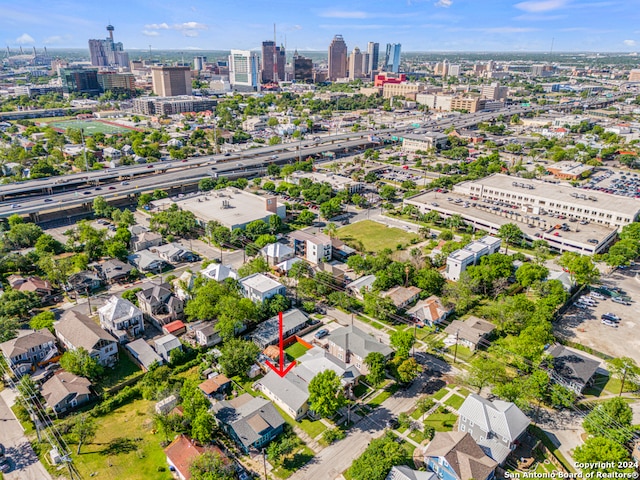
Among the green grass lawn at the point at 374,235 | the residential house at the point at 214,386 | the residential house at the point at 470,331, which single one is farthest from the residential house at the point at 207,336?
Result: the green grass lawn at the point at 374,235

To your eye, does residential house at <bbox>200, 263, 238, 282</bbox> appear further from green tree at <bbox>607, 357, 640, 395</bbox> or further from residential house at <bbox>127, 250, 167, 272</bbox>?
green tree at <bbox>607, 357, 640, 395</bbox>

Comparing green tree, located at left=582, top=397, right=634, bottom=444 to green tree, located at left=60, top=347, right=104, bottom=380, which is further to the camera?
green tree, located at left=60, top=347, right=104, bottom=380

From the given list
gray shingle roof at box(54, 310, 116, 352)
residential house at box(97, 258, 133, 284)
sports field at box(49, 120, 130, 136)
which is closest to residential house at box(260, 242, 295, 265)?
residential house at box(97, 258, 133, 284)

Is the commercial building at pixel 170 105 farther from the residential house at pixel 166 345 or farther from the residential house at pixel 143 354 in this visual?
the residential house at pixel 166 345

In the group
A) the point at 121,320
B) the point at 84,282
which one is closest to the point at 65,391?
the point at 121,320

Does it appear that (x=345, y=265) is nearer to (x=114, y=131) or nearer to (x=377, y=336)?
(x=377, y=336)
